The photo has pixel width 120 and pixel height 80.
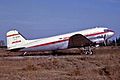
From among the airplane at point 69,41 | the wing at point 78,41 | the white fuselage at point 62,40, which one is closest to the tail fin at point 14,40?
the airplane at point 69,41

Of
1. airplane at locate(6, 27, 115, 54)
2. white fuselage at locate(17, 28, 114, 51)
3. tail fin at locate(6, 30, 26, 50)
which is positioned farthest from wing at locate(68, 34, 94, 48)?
tail fin at locate(6, 30, 26, 50)

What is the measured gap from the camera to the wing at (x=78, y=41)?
54125 mm

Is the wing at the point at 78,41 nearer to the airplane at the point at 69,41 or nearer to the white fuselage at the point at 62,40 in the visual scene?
the airplane at the point at 69,41

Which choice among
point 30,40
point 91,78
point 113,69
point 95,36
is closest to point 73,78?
point 91,78

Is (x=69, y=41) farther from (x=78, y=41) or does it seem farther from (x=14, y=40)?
(x=14, y=40)

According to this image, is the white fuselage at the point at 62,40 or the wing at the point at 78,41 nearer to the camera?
the wing at the point at 78,41

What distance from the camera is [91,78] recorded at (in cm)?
1645

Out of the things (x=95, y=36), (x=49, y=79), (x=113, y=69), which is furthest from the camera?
(x=95, y=36)

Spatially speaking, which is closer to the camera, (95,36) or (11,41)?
(95,36)

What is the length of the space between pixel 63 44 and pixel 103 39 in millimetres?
7621

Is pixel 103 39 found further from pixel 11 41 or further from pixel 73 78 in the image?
pixel 73 78

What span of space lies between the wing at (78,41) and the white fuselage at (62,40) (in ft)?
2.49

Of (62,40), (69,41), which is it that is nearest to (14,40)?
(62,40)

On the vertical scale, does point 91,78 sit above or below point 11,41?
below
